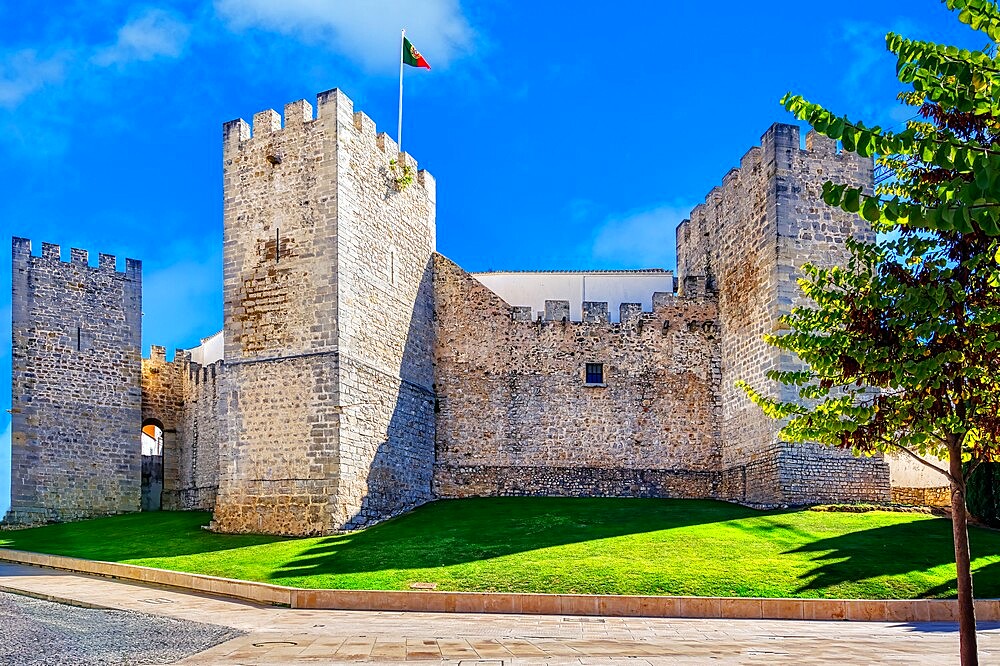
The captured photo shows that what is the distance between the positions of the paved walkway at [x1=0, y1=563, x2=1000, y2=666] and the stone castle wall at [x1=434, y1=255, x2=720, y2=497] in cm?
1109

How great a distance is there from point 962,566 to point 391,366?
1605 cm

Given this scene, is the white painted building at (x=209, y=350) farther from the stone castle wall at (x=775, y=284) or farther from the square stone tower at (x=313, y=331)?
the stone castle wall at (x=775, y=284)

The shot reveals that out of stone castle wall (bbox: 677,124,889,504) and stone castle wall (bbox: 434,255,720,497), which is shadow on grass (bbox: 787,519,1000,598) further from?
stone castle wall (bbox: 434,255,720,497)

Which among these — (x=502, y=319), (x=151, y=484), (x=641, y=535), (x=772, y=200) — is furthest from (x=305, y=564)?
(x=151, y=484)

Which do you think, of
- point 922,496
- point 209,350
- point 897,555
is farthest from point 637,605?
point 209,350

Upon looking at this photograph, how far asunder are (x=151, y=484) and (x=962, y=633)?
2888 cm

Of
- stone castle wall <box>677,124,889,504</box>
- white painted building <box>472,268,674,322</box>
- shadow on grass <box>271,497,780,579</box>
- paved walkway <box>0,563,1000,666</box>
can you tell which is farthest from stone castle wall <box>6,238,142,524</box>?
stone castle wall <box>677,124,889,504</box>

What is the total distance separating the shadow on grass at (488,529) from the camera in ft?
58.4

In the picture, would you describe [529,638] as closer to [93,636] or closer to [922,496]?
[93,636]

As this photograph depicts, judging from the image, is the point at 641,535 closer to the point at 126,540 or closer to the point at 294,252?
the point at 294,252

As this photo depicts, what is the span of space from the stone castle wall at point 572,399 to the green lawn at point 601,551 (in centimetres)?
196

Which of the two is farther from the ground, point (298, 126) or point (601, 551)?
point (298, 126)

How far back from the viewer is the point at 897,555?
674 inches

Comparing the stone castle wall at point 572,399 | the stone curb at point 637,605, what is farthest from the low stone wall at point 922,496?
the stone curb at point 637,605
